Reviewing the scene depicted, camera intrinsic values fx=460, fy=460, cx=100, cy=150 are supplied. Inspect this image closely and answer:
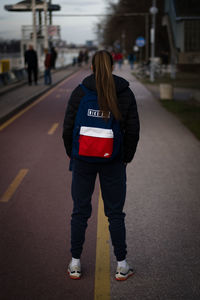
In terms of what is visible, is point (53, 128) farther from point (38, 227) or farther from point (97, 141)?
point (97, 141)

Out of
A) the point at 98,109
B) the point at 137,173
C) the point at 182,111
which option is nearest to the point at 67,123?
the point at 98,109

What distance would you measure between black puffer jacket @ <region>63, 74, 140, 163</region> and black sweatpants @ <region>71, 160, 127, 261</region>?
0.62 feet

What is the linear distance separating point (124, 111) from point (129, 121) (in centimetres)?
10

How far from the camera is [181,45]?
40969 millimetres

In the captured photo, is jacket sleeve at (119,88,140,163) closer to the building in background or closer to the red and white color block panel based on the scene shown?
the red and white color block panel

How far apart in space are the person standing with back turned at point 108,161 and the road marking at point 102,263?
5.7 inches

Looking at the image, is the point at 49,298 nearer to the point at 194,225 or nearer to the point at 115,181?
the point at 115,181

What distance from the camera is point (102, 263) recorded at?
4.29 meters

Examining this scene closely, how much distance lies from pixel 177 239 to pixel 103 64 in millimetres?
2192

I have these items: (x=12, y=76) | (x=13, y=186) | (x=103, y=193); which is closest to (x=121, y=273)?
(x=103, y=193)

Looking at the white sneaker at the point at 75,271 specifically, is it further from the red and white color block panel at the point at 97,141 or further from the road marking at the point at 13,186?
the road marking at the point at 13,186

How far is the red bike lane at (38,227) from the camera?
387cm

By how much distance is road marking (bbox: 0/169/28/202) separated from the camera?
21.2ft

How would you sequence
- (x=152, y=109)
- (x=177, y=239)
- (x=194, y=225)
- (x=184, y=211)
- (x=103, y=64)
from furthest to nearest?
(x=152, y=109)
(x=184, y=211)
(x=194, y=225)
(x=177, y=239)
(x=103, y=64)
